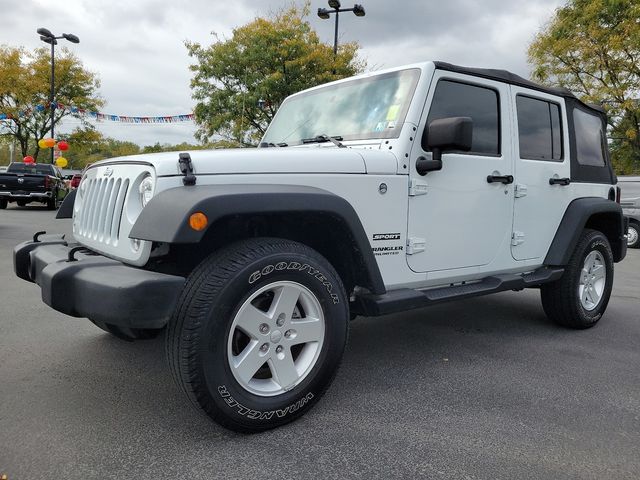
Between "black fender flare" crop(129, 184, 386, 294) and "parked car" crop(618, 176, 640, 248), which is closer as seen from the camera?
"black fender flare" crop(129, 184, 386, 294)

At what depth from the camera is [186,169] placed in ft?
7.23

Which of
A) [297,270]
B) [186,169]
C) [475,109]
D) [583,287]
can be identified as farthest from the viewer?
[583,287]

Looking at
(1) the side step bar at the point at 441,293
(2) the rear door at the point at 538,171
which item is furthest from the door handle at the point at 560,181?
(1) the side step bar at the point at 441,293

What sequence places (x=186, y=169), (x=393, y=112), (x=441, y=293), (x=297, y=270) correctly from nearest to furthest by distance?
(x=186, y=169), (x=297, y=270), (x=393, y=112), (x=441, y=293)

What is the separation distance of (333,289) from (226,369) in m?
0.63

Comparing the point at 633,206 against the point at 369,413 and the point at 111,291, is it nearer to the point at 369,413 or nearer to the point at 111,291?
the point at 369,413

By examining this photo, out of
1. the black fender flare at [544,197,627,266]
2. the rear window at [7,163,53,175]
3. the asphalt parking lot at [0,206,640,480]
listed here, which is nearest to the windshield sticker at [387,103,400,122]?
the asphalt parking lot at [0,206,640,480]

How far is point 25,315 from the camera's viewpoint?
14.1ft

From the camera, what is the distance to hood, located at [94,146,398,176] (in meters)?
2.28

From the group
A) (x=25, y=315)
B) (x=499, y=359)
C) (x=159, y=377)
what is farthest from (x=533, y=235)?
(x=25, y=315)

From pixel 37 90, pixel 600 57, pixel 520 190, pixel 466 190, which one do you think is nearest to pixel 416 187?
pixel 466 190

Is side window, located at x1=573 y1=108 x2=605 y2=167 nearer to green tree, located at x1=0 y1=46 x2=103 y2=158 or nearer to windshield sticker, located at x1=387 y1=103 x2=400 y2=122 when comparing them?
windshield sticker, located at x1=387 y1=103 x2=400 y2=122

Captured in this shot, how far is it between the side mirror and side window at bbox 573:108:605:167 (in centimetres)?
200

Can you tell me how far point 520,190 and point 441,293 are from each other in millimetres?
1071
